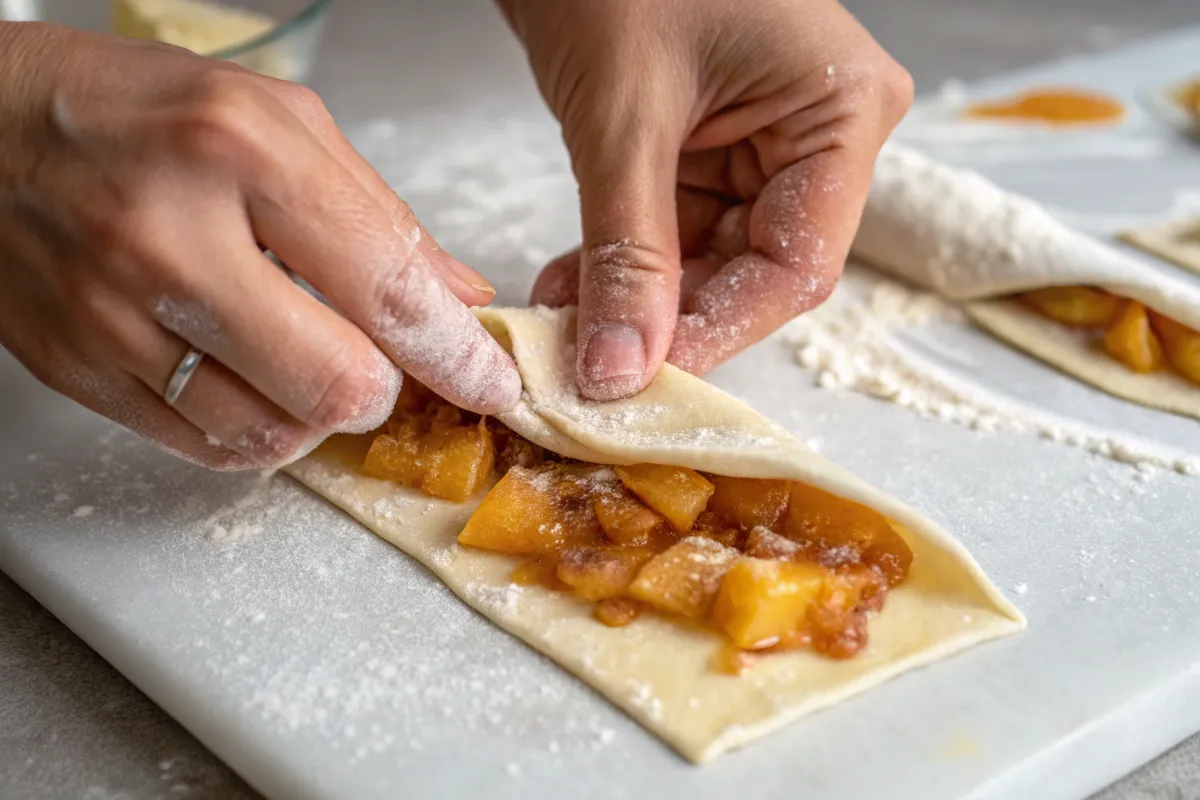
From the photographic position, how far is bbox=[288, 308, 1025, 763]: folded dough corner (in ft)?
5.65

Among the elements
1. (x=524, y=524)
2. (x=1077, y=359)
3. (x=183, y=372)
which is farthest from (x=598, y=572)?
Result: (x=1077, y=359)

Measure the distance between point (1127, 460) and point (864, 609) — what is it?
0.85 metres

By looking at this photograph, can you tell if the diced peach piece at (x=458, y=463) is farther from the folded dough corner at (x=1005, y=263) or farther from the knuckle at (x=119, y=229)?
the folded dough corner at (x=1005, y=263)

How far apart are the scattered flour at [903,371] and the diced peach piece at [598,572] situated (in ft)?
2.90

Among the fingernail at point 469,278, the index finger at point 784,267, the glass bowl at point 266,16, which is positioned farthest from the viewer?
the glass bowl at point 266,16

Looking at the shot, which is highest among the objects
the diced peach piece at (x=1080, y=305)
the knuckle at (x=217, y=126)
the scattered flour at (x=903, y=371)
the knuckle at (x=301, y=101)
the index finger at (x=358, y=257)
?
the knuckle at (x=217, y=126)

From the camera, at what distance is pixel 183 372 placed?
179 centimetres

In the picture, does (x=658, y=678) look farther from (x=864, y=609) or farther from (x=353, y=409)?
(x=353, y=409)

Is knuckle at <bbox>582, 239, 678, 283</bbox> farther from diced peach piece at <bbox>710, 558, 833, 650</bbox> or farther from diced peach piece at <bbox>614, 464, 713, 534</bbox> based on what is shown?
diced peach piece at <bbox>710, 558, 833, 650</bbox>

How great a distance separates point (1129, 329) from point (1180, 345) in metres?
0.12

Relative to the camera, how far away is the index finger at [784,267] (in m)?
2.41

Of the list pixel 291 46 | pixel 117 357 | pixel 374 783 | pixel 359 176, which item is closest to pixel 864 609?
pixel 374 783

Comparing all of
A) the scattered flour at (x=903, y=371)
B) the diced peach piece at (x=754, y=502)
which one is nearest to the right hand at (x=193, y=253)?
the diced peach piece at (x=754, y=502)

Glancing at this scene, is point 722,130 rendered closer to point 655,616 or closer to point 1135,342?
point 1135,342
